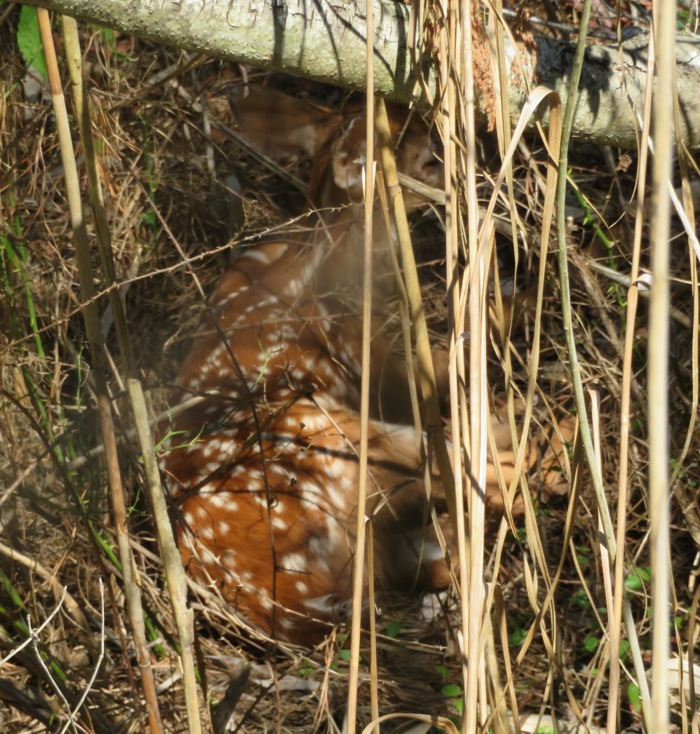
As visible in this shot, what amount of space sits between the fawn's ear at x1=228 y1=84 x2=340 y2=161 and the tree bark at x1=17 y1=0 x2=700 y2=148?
1336 millimetres

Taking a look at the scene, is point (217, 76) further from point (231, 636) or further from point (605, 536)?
point (605, 536)

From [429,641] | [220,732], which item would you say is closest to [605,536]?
[220,732]

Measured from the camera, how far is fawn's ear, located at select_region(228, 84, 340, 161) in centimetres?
280

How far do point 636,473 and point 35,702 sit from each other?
57.8 inches

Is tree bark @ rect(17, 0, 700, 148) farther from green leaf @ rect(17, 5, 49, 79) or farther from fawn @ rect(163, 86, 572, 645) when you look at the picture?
green leaf @ rect(17, 5, 49, 79)

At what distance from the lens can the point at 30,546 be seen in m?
2.09

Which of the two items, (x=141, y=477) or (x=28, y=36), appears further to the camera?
(x=28, y=36)

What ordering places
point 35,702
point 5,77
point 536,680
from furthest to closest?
point 5,77
point 536,680
point 35,702

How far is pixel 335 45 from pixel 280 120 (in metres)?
1.49

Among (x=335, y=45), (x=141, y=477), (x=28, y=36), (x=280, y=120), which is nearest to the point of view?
(x=335, y=45)

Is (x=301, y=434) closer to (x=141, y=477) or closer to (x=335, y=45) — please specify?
(x=141, y=477)

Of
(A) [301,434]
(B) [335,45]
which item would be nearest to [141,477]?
(A) [301,434]

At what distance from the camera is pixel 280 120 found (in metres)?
2.88

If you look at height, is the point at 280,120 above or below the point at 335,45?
below
